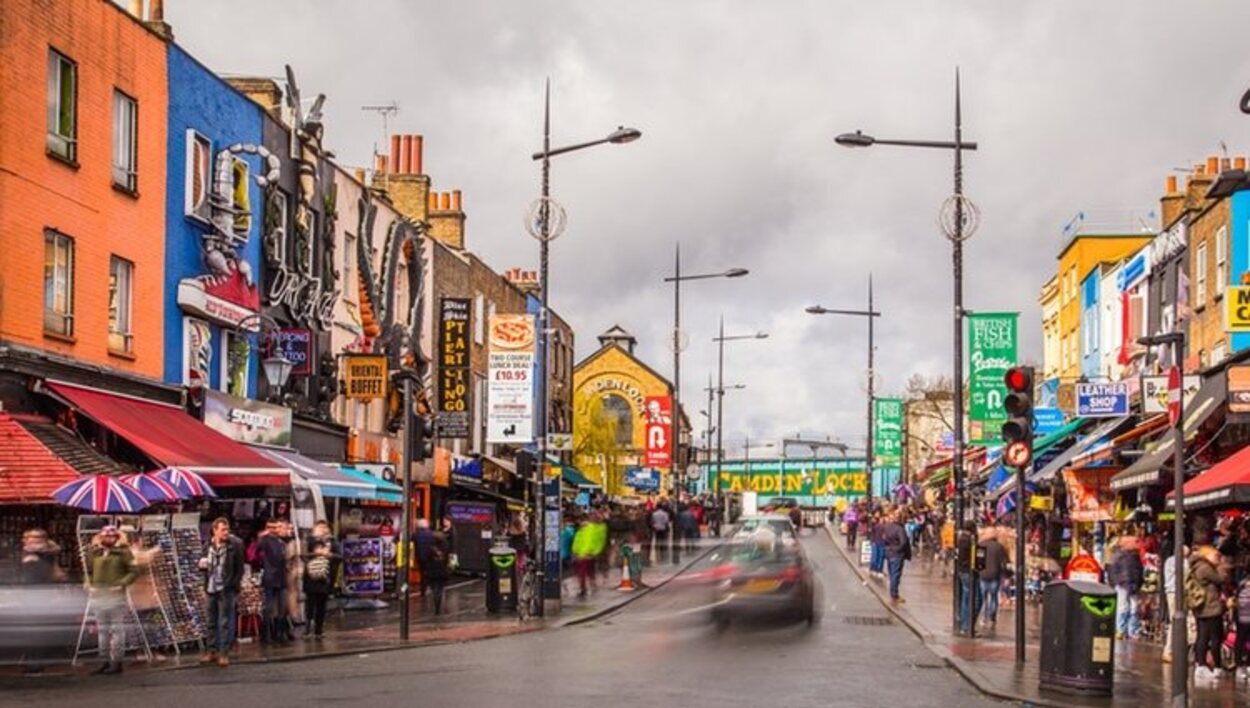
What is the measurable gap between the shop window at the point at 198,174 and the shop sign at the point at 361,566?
698 cm

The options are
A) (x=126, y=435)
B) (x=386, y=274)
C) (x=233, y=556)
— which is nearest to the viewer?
(x=233, y=556)

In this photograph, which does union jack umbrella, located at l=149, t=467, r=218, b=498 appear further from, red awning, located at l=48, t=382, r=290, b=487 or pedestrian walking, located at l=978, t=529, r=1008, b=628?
pedestrian walking, located at l=978, t=529, r=1008, b=628

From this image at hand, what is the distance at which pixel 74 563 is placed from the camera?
23641 millimetres

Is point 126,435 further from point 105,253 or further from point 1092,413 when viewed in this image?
point 1092,413

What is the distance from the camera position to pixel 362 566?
3169cm

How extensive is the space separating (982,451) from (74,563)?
118 ft

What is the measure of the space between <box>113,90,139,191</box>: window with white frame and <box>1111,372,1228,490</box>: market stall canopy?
16726mm

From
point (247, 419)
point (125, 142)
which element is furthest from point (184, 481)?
point (247, 419)

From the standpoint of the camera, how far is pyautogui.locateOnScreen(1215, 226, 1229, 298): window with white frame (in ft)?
101

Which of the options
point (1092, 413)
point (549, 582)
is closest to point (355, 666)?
point (549, 582)

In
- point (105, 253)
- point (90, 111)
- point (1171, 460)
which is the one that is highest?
point (90, 111)

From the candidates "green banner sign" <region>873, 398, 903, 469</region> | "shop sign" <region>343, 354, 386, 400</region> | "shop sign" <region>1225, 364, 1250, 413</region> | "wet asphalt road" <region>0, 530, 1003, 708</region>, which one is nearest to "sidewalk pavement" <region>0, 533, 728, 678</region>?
"wet asphalt road" <region>0, 530, 1003, 708</region>

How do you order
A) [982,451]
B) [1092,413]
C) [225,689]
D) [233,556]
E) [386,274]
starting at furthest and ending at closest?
[982,451] < [386,274] < [1092,413] < [233,556] < [225,689]

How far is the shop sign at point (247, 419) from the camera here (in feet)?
95.8
